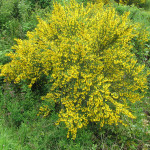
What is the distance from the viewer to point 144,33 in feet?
18.9

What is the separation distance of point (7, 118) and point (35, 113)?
2.02ft

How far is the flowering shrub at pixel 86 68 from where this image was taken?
116 inches

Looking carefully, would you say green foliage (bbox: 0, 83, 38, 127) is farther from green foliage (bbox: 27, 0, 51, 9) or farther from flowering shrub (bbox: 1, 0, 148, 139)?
green foliage (bbox: 27, 0, 51, 9)

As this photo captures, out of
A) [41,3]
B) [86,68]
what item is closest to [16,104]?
[86,68]

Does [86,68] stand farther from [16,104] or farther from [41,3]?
[41,3]

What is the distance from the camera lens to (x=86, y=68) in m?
3.20

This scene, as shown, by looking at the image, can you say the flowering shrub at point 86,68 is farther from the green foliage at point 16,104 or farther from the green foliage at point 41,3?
the green foliage at point 41,3

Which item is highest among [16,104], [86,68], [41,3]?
[41,3]

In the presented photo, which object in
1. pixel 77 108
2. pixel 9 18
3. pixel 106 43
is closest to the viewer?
pixel 77 108

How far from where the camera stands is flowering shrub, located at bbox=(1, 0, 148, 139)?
295 cm

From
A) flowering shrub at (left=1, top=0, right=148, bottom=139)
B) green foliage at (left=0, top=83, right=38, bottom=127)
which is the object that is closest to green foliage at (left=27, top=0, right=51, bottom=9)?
flowering shrub at (left=1, top=0, right=148, bottom=139)

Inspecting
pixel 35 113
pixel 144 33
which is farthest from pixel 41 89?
pixel 144 33

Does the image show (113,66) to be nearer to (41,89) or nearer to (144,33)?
(41,89)

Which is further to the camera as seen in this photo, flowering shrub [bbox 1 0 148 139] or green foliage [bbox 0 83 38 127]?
green foliage [bbox 0 83 38 127]
